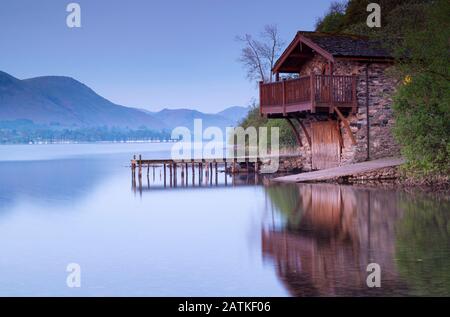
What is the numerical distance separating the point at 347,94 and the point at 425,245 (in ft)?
53.4

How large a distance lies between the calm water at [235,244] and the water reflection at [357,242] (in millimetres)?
23

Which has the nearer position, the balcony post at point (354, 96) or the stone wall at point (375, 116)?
the balcony post at point (354, 96)

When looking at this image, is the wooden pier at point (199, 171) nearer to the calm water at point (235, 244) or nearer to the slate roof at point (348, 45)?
the slate roof at point (348, 45)

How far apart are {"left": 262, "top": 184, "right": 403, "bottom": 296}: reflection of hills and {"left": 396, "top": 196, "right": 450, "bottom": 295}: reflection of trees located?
256mm

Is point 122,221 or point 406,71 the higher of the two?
point 406,71

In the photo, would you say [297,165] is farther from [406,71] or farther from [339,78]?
[406,71]

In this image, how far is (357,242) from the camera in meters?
15.7

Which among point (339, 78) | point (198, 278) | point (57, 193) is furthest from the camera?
point (57, 193)

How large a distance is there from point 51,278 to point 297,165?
26.1 metres

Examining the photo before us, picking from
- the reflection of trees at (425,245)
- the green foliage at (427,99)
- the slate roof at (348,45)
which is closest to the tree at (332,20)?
the slate roof at (348,45)

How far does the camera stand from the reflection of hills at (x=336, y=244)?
11.8m

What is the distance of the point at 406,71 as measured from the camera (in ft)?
86.5

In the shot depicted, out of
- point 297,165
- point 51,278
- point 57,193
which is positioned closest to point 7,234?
point 51,278

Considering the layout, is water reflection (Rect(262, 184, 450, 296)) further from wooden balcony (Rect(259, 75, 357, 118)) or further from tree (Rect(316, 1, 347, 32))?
tree (Rect(316, 1, 347, 32))
